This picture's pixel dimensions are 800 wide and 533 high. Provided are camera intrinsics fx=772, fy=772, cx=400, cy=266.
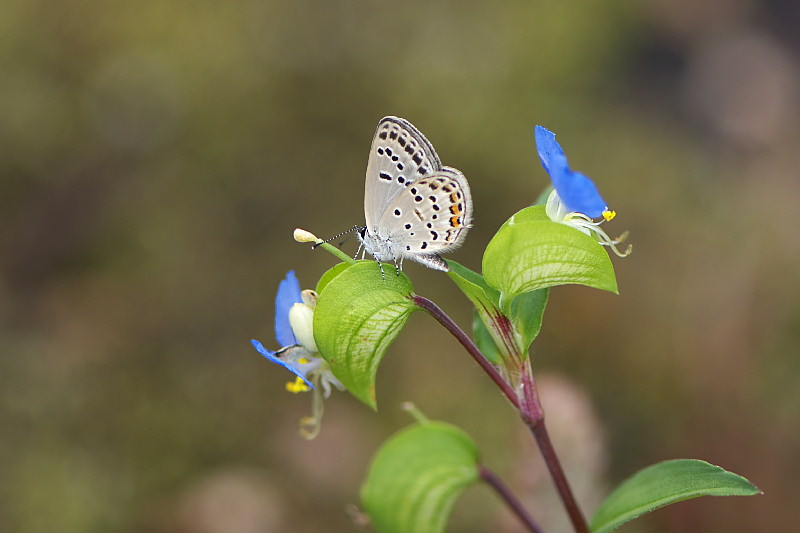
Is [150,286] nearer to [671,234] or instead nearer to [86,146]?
[86,146]

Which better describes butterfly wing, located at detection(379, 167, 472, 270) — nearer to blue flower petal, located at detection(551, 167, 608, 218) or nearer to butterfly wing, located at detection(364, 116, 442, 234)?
butterfly wing, located at detection(364, 116, 442, 234)

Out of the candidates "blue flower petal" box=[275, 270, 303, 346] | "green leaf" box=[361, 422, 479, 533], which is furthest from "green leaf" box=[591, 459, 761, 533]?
"blue flower petal" box=[275, 270, 303, 346]

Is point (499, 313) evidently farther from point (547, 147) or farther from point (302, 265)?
point (302, 265)

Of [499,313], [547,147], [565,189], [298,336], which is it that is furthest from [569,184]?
[298,336]

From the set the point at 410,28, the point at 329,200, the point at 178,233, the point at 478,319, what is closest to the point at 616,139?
the point at 410,28

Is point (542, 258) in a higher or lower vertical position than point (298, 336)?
higher
